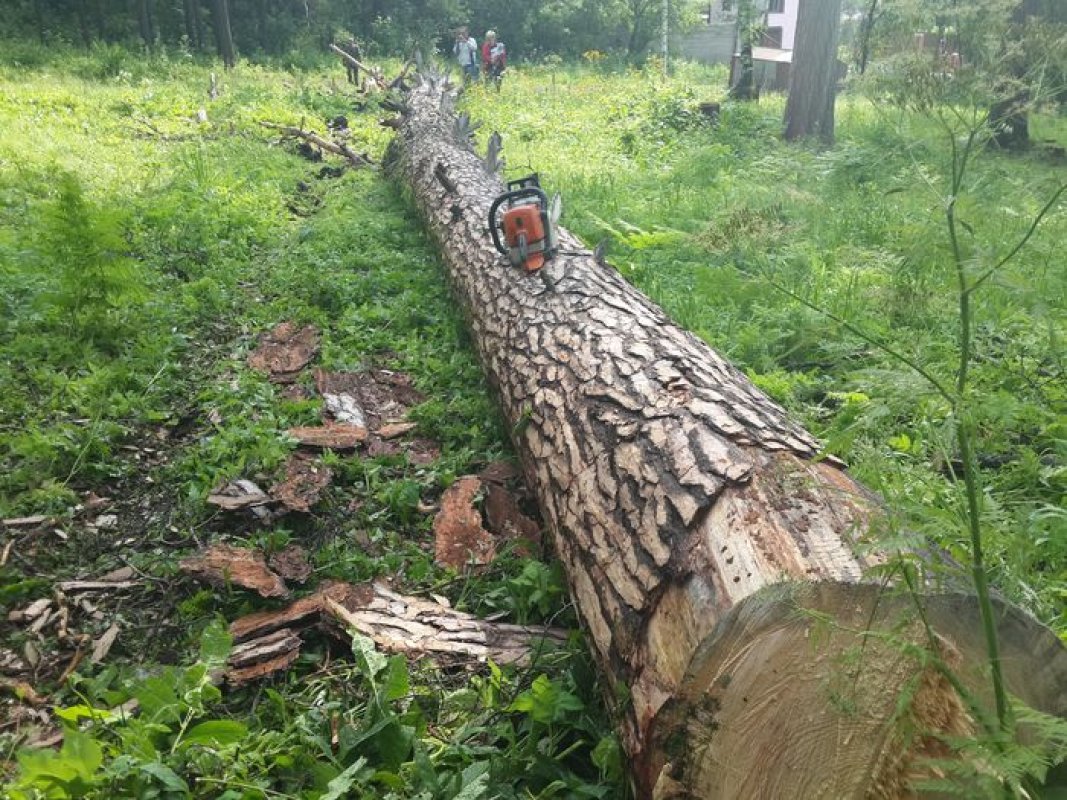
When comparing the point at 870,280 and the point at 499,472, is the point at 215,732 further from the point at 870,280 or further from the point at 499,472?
the point at 870,280

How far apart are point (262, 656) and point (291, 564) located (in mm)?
565

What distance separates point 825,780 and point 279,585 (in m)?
2.13

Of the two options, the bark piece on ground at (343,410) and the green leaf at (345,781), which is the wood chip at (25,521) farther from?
the green leaf at (345,781)

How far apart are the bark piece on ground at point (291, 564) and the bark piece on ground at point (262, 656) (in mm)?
355

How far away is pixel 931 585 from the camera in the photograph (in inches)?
63.0

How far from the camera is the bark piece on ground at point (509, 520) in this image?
11.1 ft

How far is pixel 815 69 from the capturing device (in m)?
11.1

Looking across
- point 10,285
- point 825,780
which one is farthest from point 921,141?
point 10,285

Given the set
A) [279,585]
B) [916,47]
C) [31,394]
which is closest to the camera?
[916,47]

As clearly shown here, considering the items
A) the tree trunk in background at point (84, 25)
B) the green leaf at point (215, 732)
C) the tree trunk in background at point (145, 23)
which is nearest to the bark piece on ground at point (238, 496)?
the green leaf at point (215, 732)

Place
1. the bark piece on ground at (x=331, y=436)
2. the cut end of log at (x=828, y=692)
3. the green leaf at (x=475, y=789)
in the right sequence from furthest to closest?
the bark piece on ground at (x=331, y=436), the green leaf at (x=475, y=789), the cut end of log at (x=828, y=692)

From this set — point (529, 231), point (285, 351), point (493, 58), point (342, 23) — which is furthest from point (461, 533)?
point (342, 23)

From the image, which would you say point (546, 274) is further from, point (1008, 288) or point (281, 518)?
point (1008, 288)

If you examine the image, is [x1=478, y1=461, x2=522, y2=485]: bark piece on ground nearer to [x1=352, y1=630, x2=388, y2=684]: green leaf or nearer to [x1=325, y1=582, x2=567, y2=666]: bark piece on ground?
[x1=325, y1=582, x2=567, y2=666]: bark piece on ground
